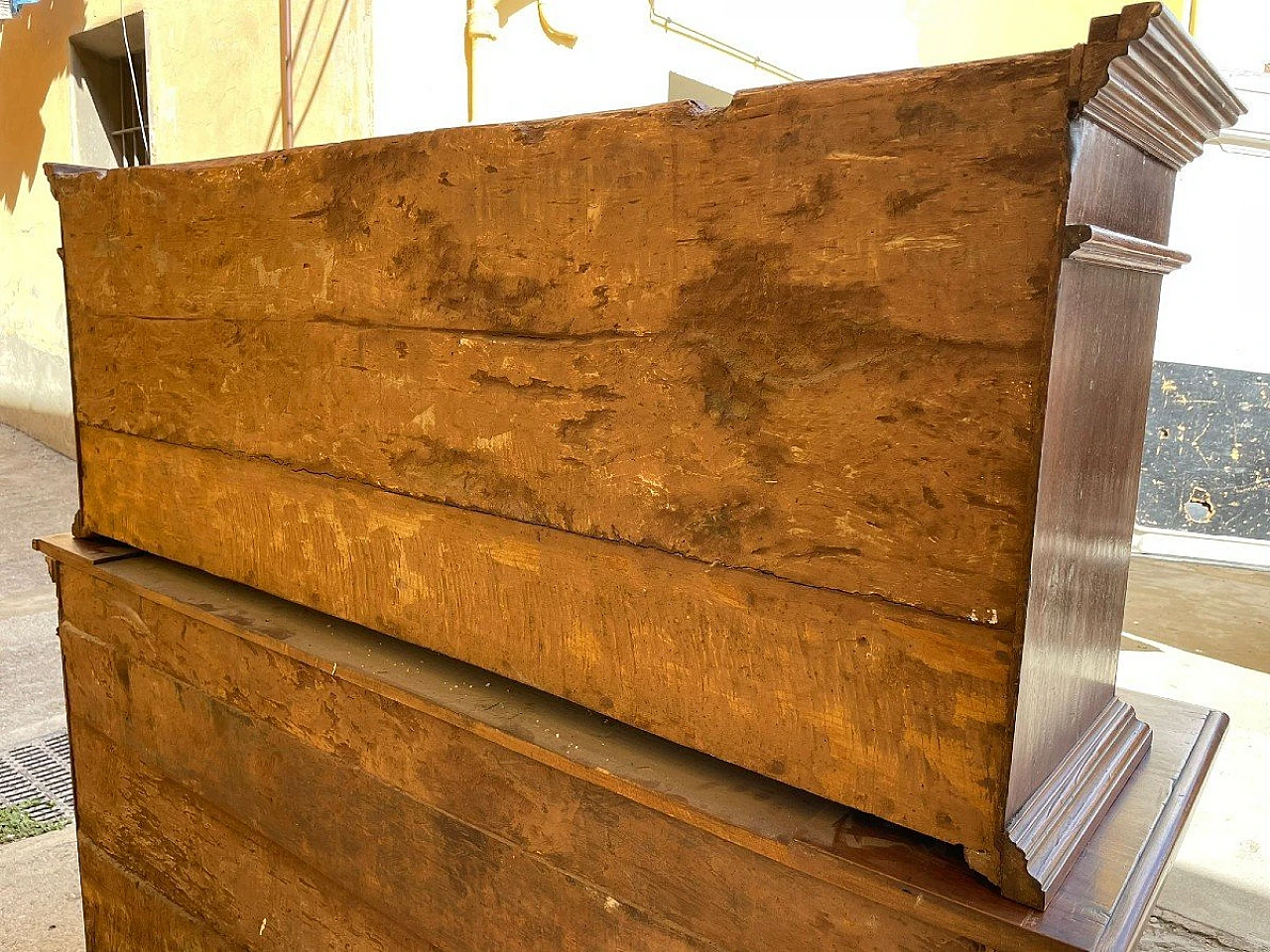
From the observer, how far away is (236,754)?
155cm

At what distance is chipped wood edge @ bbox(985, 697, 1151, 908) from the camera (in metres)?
0.80

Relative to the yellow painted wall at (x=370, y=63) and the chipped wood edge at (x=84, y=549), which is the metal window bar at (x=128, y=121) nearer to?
the yellow painted wall at (x=370, y=63)

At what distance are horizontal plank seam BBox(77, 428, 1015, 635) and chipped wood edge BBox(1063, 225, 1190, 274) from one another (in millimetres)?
293

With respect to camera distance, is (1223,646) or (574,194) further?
(1223,646)

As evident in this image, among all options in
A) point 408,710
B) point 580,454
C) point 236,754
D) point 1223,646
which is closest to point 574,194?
point 580,454

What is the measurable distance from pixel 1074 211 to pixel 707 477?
0.39 metres

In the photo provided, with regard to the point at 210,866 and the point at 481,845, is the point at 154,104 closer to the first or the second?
the point at 210,866

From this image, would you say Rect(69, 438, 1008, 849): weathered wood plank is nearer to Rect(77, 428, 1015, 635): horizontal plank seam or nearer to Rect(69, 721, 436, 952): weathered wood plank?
Rect(77, 428, 1015, 635): horizontal plank seam

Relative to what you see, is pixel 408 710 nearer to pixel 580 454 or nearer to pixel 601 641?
pixel 601 641

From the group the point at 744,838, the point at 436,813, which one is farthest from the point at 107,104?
the point at 744,838

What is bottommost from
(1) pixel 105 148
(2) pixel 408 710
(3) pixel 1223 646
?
(3) pixel 1223 646

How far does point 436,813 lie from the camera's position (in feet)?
4.12

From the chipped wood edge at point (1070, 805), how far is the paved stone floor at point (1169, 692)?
5.38 feet

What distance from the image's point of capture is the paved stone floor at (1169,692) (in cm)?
248
